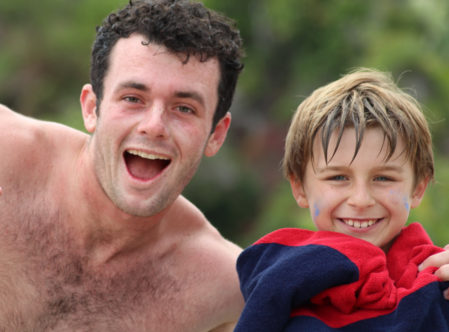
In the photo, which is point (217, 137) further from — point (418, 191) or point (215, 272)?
point (418, 191)

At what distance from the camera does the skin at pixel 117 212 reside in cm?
298

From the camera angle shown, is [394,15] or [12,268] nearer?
[12,268]

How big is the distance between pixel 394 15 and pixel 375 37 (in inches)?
68.8

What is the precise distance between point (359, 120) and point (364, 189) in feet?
0.81

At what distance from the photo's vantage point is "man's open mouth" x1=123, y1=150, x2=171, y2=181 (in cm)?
309

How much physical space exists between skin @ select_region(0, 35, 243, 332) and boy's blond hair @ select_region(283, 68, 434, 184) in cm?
62

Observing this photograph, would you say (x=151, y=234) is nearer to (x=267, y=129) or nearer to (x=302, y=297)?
(x=302, y=297)

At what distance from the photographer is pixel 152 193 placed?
9.84 ft

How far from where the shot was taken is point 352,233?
2.45 metres

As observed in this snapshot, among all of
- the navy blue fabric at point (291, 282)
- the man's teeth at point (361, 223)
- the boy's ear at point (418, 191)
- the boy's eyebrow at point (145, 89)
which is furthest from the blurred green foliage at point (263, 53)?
the navy blue fabric at point (291, 282)

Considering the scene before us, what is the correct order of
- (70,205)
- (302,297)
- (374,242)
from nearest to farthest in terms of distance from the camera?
(302,297) → (374,242) → (70,205)

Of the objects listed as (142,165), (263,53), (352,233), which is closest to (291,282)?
(352,233)

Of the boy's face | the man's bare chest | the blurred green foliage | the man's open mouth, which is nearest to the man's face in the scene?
the man's open mouth

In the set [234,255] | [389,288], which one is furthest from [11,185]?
[389,288]
